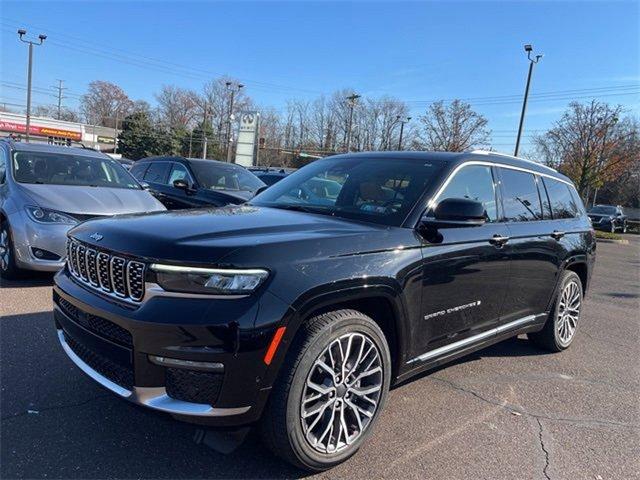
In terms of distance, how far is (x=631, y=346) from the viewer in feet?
18.6

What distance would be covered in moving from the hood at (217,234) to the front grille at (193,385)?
527mm

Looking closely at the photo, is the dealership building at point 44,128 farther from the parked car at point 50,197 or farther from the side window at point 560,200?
the side window at point 560,200

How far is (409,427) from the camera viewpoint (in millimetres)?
3279

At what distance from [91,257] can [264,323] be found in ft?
3.90

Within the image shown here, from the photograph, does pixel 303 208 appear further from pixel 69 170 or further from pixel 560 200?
pixel 69 170

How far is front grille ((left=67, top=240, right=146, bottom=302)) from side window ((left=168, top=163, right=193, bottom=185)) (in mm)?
6733

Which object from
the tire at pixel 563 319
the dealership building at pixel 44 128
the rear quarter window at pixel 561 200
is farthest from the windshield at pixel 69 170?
the dealership building at pixel 44 128

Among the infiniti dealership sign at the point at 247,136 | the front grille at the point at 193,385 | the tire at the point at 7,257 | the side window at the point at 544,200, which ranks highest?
the infiniti dealership sign at the point at 247,136

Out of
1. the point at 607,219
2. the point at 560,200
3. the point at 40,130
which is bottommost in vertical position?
the point at 607,219

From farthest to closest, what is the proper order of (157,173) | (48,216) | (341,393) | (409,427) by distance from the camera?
(157,173) → (48,216) → (409,427) → (341,393)

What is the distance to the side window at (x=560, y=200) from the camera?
195 inches

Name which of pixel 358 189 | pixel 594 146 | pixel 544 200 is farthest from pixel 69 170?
pixel 594 146

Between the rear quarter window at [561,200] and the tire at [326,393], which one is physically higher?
the rear quarter window at [561,200]

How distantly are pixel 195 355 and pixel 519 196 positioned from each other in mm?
3295
